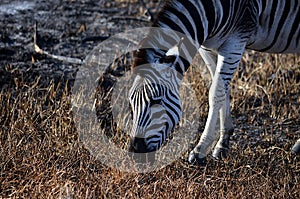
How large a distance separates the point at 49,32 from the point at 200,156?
4.39 m

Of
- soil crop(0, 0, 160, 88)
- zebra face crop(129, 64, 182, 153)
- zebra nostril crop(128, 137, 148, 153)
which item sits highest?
zebra face crop(129, 64, 182, 153)

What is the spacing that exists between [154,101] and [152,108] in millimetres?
58

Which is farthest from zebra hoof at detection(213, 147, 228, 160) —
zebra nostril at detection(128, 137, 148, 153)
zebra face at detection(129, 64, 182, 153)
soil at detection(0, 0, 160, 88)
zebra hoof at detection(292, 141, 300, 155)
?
soil at detection(0, 0, 160, 88)

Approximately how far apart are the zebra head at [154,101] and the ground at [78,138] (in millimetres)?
330

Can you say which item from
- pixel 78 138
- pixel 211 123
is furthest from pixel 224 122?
pixel 78 138

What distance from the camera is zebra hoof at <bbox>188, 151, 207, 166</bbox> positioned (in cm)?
602

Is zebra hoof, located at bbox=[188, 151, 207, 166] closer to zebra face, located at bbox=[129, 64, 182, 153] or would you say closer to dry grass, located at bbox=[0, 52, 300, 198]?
dry grass, located at bbox=[0, 52, 300, 198]

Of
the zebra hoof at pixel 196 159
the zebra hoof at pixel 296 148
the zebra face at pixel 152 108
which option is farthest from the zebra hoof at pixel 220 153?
the zebra face at pixel 152 108

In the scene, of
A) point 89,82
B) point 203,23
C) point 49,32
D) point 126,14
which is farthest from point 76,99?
point 126,14

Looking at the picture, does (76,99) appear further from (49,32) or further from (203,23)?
(49,32)

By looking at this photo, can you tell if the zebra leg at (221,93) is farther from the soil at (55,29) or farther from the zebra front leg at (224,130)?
the soil at (55,29)

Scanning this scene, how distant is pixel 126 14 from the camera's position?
10992mm

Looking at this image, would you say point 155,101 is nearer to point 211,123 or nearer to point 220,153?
point 211,123

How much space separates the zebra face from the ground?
12.6 inches
